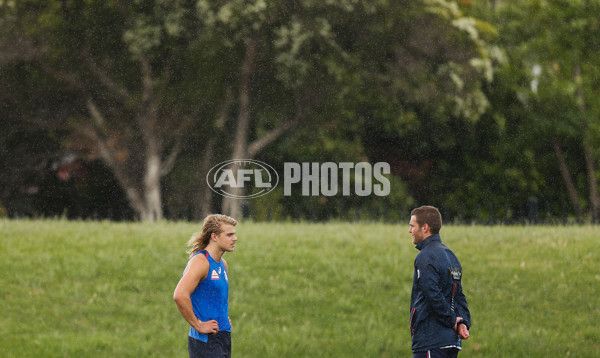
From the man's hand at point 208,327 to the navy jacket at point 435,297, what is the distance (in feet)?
4.83

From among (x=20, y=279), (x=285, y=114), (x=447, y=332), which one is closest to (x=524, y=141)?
(x=285, y=114)

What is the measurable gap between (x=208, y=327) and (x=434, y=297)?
160 centimetres

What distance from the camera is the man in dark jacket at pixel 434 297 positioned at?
568 centimetres

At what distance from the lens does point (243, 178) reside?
917 inches

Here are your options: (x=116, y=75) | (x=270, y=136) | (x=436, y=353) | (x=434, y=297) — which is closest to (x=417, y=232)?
(x=434, y=297)

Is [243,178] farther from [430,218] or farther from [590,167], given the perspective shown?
[430,218]

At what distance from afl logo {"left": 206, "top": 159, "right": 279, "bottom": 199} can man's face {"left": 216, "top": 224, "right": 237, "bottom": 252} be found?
17.5 m

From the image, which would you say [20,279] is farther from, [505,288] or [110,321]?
[505,288]

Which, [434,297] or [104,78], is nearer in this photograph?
[434,297]

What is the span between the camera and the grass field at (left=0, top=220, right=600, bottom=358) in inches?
413

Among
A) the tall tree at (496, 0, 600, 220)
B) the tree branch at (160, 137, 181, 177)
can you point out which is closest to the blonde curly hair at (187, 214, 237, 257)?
the tree branch at (160, 137, 181, 177)

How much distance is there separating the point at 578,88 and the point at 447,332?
823 inches

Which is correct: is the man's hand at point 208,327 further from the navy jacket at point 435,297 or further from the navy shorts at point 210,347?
the navy jacket at point 435,297

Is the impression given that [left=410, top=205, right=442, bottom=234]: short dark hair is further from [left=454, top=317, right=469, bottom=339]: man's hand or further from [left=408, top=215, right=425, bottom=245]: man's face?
[left=454, top=317, right=469, bottom=339]: man's hand
